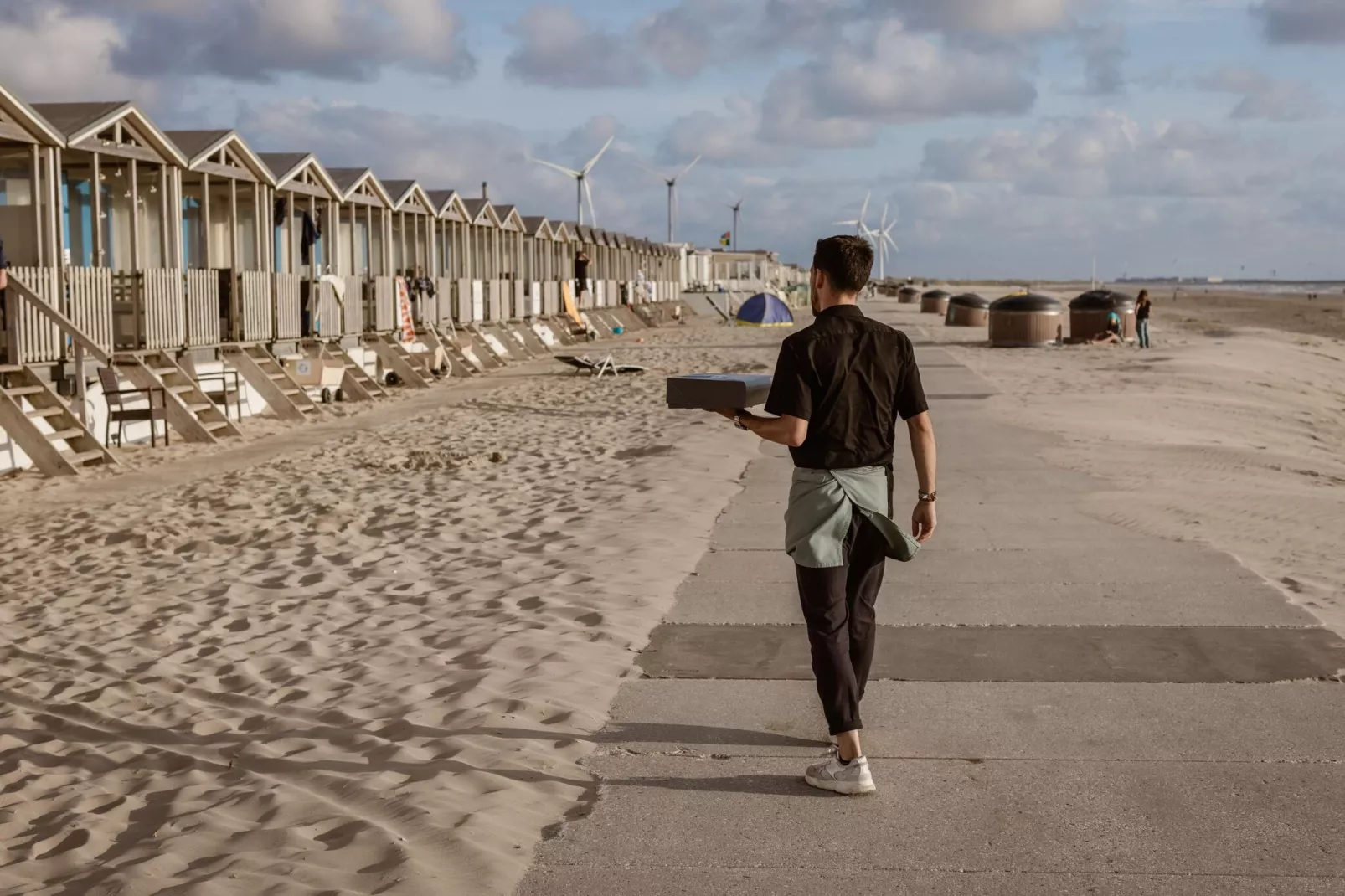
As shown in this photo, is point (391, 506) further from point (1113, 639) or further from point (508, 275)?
point (508, 275)

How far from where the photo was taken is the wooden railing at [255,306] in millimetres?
20500

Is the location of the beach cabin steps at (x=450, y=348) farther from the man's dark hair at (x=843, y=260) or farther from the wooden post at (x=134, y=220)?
the man's dark hair at (x=843, y=260)

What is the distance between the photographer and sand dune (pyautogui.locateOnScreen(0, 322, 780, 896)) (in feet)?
14.2

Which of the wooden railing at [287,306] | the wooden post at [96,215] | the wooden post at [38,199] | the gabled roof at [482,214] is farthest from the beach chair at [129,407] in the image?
the gabled roof at [482,214]

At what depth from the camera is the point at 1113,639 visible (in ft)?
21.4

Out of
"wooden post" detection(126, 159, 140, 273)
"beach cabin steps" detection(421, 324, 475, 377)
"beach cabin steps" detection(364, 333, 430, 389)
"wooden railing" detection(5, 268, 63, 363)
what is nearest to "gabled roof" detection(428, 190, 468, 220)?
"beach cabin steps" detection(421, 324, 475, 377)

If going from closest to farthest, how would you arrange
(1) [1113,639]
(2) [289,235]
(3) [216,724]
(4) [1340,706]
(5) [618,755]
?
(5) [618,755]
(4) [1340,706]
(3) [216,724]
(1) [1113,639]
(2) [289,235]

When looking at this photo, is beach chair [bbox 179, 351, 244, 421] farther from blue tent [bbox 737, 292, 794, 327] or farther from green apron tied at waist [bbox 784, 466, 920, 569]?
blue tent [bbox 737, 292, 794, 327]

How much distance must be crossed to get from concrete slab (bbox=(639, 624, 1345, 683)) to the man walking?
1.47 meters

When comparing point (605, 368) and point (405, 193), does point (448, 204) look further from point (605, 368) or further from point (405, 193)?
point (605, 368)

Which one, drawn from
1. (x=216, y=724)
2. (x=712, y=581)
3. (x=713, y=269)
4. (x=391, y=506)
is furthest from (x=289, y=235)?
(x=713, y=269)

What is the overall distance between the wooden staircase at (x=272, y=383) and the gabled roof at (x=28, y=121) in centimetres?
494

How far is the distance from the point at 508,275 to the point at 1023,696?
110 feet

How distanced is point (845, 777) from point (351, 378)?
19515 millimetres
